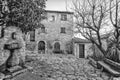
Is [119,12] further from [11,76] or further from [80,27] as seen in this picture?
[11,76]

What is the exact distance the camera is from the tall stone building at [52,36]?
43.8ft

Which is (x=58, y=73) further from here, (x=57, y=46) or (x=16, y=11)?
(x=57, y=46)

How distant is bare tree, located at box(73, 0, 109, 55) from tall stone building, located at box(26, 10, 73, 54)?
5323 millimetres

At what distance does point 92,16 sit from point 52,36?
801 cm

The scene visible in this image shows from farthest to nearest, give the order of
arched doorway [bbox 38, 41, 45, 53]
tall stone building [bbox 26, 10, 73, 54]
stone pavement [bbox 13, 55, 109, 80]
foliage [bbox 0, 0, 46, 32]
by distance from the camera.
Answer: arched doorway [bbox 38, 41, 45, 53] → tall stone building [bbox 26, 10, 73, 54] → stone pavement [bbox 13, 55, 109, 80] → foliage [bbox 0, 0, 46, 32]

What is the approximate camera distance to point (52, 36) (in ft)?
44.8

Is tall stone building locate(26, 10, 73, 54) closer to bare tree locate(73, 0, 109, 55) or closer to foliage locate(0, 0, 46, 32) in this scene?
bare tree locate(73, 0, 109, 55)

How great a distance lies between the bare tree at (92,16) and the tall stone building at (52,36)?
532cm

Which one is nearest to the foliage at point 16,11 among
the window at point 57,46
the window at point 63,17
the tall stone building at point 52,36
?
the tall stone building at point 52,36

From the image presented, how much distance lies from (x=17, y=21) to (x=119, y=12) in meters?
8.65

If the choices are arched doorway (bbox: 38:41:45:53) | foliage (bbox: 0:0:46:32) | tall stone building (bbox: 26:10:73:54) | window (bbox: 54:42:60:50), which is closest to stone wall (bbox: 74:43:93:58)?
tall stone building (bbox: 26:10:73:54)

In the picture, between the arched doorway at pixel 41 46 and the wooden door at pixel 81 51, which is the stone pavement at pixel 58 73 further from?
the arched doorway at pixel 41 46

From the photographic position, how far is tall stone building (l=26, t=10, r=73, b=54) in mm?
13352

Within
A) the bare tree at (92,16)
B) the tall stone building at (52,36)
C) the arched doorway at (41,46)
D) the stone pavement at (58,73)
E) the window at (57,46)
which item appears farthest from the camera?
the window at (57,46)
